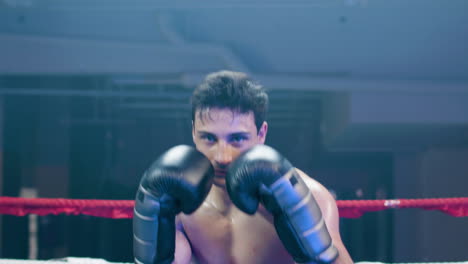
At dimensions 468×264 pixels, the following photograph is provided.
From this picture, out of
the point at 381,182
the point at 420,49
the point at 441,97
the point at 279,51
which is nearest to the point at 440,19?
the point at 420,49

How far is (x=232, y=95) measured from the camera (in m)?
1.11

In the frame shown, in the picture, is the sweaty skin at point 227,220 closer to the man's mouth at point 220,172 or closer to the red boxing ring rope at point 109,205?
the man's mouth at point 220,172

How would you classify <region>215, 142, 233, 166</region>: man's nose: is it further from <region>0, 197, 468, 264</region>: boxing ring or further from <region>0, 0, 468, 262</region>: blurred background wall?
<region>0, 0, 468, 262</region>: blurred background wall

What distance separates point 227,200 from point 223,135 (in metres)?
0.24

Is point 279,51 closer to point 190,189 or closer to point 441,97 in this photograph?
point 441,97

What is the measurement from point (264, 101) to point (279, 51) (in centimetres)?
303

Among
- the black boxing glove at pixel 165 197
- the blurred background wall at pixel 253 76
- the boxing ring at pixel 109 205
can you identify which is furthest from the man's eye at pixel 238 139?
the blurred background wall at pixel 253 76

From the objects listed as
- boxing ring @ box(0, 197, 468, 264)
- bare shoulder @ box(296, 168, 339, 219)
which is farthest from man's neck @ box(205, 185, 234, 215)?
boxing ring @ box(0, 197, 468, 264)

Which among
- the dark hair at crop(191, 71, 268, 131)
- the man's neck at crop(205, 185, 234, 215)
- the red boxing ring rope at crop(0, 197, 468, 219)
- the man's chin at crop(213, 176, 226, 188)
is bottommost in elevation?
the red boxing ring rope at crop(0, 197, 468, 219)

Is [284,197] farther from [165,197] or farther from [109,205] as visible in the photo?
[109,205]

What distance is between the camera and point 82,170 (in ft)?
18.6

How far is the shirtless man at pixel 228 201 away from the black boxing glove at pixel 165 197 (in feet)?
0.32

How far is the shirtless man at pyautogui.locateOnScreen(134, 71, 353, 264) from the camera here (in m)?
1.08

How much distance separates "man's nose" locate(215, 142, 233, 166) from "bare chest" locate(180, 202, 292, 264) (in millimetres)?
195
